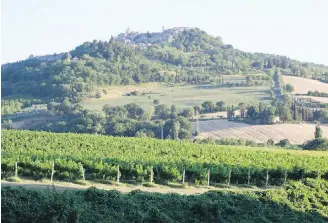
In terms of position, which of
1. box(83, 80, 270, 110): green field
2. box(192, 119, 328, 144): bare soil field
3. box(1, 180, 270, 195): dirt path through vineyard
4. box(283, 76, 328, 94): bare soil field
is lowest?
box(192, 119, 328, 144): bare soil field

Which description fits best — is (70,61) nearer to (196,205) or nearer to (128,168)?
(128,168)

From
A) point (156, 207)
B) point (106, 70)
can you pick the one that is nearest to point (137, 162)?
point (156, 207)

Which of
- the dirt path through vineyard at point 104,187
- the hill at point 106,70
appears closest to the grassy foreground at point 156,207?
the dirt path through vineyard at point 104,187

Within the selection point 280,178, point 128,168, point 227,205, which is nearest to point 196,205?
point 227,205

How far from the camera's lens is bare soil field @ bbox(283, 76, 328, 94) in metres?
130

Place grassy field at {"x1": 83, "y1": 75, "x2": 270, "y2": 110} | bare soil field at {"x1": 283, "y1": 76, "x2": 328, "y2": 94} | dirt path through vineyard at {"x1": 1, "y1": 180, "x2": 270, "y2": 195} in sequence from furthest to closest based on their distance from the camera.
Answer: bare soil field at {"x1": 283, "y1": 76, "x2": 328, "y2": 94}
grassy field at {"x1": 83, "y1": 75, "x2": 270, "y2": 110}
dirt path through vineyard at {"x1": 1, "y1": 180, "x2": 270, "y2": 195}

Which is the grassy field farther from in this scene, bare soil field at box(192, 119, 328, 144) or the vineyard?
the vineyard

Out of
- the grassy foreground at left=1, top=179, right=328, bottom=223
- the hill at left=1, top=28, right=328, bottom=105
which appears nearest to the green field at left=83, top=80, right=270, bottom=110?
the hill at left=1, top=28, right=328, bottom=105

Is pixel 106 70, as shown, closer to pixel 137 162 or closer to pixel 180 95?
pixel 180 95

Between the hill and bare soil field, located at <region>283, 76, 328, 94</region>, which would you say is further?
the hill

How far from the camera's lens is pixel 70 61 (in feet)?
502

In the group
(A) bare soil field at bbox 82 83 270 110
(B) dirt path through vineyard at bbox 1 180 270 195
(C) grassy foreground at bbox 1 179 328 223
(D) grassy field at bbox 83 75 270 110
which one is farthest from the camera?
(D) grassy field at bbox 83 75 270 110

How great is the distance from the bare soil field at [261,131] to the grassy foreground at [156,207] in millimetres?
55944

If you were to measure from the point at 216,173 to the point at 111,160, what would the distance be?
20.7ft
